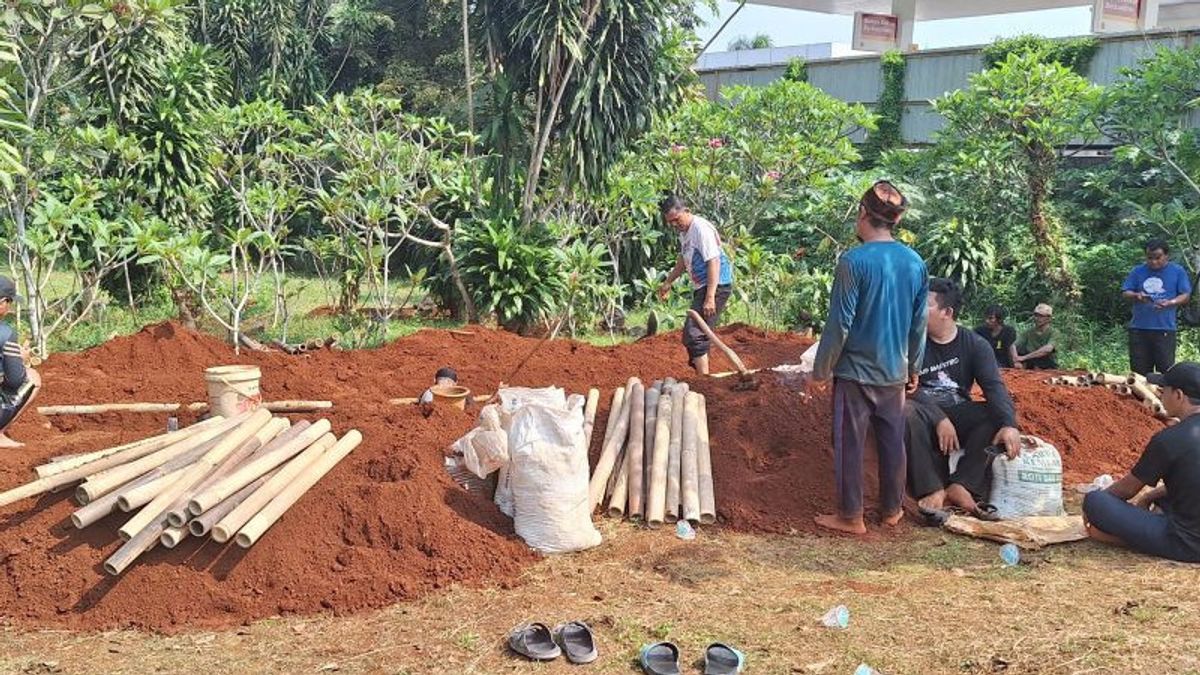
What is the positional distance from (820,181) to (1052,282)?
345 centimetres

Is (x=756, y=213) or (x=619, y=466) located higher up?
(x=756, y=213)

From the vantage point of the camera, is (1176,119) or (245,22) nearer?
(1176,119)

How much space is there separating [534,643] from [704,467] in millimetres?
2040

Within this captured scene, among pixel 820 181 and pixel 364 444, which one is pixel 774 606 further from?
pixel 820 181

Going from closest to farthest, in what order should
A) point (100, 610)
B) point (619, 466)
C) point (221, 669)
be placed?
point (221, 669) < point (100, 610) < point (619, 466)

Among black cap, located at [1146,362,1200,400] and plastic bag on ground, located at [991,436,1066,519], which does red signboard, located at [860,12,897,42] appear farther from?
black cap, located at [1146,362,1200,400]

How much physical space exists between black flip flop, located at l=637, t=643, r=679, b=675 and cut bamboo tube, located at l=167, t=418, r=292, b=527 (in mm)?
2052

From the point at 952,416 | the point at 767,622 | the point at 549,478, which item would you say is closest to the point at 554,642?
the point at 767,622

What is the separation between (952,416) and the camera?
5457mm

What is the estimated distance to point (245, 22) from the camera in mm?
19781

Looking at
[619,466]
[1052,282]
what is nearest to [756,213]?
[1052,282]

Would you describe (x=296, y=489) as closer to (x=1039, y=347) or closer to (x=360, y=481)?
(x=360, y=481)

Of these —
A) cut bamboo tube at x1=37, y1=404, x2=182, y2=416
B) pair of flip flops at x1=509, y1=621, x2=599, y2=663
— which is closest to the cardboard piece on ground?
pair of flip flops at x1=509, y1=621, x2=599, y2=663

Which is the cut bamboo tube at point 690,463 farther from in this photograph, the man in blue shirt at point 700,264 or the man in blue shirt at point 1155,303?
the man in blue shirt at point 1155,303
